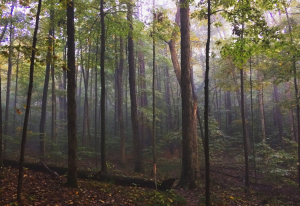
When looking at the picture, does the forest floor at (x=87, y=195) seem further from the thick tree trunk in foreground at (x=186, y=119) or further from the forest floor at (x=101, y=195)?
the thick tree trunk in foreground at (x=186, y=119)

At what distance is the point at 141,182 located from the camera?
365 inches

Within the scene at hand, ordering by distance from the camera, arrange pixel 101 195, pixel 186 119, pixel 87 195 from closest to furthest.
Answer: pixel 87 195 < pixel 101 195 < pixel 186 119

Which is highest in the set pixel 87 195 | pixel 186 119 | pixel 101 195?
pixel 186 119

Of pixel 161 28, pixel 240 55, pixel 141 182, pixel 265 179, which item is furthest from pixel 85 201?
pixel 265 179

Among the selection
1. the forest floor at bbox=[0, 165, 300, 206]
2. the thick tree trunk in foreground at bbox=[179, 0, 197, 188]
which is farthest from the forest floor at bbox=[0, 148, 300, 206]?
the thick tree trunk in foreground at bbox=[179, 0, 197, 188]

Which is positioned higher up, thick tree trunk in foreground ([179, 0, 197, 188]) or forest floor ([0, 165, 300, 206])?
thick tree trunk in foreground ([179, 0, 197, 188])

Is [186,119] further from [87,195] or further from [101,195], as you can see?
[87,195]

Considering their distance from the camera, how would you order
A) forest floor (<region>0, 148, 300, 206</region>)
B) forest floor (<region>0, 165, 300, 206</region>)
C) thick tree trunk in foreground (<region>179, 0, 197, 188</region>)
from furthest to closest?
thick tree trunk in foreground (<region>179, 0, 197, 188</region>) → forest floor (<region>0, 148, 300, 206</region>) → forest floor (<region>0, 165, 300, 206</region>)

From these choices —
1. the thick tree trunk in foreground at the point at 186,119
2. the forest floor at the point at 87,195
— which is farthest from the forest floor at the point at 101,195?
the thick tree trunk in foreground at the point at 186,119

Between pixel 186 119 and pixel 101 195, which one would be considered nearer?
pixel 101 195

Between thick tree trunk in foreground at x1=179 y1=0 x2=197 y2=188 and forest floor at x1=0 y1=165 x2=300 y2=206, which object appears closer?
forest floor at x1=0 y1=165 x2=300 y2=206

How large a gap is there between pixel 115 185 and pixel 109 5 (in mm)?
9589

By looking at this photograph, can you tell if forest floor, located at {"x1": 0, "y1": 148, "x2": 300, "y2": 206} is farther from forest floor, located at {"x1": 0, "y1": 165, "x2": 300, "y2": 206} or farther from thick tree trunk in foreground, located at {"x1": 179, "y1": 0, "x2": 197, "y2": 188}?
thick tree trunk in foreground, located at {"x1": 179, "y1": 0, "x2": 197, "y2": 188}

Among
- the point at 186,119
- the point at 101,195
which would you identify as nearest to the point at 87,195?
the point at 101,195
